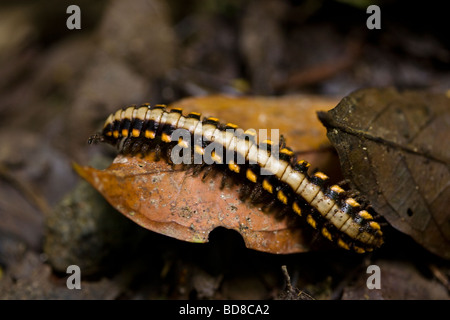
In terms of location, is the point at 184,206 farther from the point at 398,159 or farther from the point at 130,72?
the point at 130,72

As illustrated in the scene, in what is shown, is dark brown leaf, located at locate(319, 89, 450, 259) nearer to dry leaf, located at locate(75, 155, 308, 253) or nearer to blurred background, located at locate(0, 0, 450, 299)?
dry leaf, located at locate(75, 155, 308, 253)

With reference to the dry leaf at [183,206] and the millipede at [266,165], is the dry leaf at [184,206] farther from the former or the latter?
the millipede at [266,165]

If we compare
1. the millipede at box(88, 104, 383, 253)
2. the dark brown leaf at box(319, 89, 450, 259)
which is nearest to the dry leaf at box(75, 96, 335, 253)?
the millipede at box(88, 104, 383, 253)

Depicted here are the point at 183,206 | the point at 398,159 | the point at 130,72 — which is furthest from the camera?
the point at 130,72

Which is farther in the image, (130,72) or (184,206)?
(130,72)

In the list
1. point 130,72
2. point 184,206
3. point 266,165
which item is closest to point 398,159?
point 266,165
